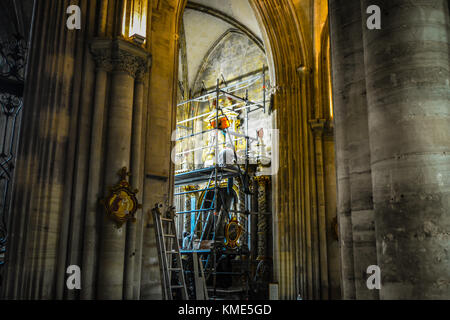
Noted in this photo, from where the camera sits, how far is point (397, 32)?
3.04 metres

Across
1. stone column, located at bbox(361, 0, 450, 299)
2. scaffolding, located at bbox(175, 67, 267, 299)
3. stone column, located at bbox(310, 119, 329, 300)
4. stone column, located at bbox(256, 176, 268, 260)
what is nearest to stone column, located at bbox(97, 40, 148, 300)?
stone column, located at bbox(361, 0, 450, 299)

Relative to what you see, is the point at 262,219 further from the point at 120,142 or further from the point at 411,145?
the point at 411,145

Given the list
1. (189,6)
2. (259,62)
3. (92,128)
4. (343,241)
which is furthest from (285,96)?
(343,241)

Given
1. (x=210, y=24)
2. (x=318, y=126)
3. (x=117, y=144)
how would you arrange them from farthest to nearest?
1. (x=210, y=24)
2. (x=318, y=126)
3. (x=117, y=144)

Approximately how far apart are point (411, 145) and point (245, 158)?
12.4 m

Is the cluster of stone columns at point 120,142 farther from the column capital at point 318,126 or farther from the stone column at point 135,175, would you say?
the column capital at point 318,126

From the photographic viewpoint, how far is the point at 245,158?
15.2 m

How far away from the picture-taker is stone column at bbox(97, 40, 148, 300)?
230 inches

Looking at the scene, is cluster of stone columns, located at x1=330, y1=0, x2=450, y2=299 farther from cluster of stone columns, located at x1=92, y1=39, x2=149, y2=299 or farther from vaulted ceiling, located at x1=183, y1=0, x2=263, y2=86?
vaulted ceiling, located at x1=183, y1=0, x2=263, y2=86

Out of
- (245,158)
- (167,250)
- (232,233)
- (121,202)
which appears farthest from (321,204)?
(121,202)

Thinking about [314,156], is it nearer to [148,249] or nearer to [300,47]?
[300,47]

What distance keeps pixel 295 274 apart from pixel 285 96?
5.17m

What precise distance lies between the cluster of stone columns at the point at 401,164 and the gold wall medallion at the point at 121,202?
3560mm

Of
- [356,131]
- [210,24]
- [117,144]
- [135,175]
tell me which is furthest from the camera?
[210,24]
